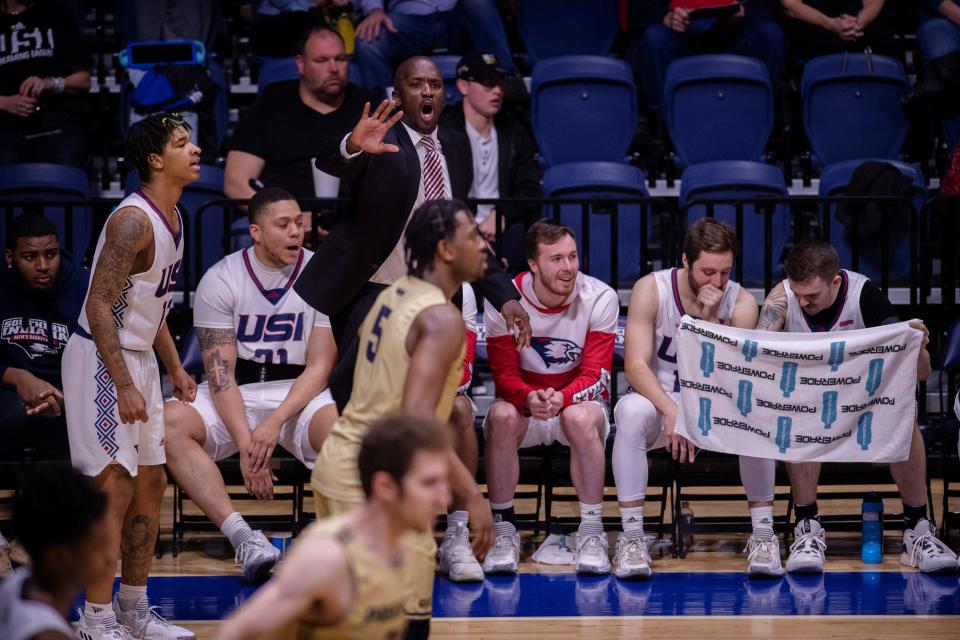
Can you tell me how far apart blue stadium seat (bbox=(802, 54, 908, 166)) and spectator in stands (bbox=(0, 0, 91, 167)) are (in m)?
4.68

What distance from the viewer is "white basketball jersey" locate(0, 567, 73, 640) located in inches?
115

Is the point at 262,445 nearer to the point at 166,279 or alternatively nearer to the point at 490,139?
the point at 166,279

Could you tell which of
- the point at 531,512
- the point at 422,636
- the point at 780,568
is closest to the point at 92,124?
the point at 531,512

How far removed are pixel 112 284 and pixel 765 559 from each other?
3.09m

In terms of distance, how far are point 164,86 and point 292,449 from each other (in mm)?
2911

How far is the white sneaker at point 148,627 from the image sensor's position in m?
5.14

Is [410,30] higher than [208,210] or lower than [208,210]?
higher

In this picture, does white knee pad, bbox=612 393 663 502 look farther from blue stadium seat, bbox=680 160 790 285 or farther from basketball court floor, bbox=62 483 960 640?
blue stadium seat, bbox=680 160 790 285

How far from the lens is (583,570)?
6.07 meters

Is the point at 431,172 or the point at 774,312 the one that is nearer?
the point at 431,172

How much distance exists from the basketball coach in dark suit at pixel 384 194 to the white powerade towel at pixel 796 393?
36.1 inches

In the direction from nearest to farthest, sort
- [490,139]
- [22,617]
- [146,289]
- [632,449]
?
[22,617] → [146,289] → [632,449] → [490,139]

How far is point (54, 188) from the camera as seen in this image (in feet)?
25.4

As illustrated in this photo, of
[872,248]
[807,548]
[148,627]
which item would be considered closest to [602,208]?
[872,248]
